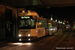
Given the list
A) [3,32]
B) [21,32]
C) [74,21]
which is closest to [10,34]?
[3,32]

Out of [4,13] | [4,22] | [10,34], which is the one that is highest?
[4,13]

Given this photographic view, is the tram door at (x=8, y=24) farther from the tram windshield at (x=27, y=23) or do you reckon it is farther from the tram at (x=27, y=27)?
the tram windshield at (x=27, y=23)

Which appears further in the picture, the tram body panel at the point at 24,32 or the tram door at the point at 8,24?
the tram door at the point at 8,24

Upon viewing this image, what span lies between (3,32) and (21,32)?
10.9ft

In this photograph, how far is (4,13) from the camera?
2272 centimetres

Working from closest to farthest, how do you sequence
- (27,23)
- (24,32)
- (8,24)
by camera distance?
(27,23) < (24,32) < (8,24)

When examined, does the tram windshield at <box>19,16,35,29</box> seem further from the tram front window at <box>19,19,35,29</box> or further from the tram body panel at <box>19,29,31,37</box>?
the tram body panel at <box>19,29,31,37</box>

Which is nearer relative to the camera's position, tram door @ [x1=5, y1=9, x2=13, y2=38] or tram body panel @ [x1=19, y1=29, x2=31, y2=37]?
tram body panel @ [x1=19, y1=29, x2=31, y2=37]

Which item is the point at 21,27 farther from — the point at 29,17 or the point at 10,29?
the point at 10,29

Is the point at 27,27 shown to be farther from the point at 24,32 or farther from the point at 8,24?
the point at 8,24

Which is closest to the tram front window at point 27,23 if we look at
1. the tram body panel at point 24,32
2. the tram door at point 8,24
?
the tram body panel at point 24,32

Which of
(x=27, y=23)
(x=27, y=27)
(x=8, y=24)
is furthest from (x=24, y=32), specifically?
(x=8, y=24)

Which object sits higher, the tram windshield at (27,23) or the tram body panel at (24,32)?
the tram windshield at (27,23)

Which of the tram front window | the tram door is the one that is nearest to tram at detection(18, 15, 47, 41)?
the tram front window
